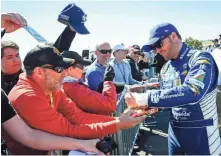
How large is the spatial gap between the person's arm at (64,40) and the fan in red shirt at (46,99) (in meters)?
1.07

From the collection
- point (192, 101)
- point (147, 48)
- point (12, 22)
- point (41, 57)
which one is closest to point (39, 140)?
point (41, 57)

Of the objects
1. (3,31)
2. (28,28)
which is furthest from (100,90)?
(3,31)

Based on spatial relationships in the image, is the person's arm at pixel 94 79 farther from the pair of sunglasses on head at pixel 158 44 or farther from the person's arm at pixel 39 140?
the person's arm at pixel 39 140

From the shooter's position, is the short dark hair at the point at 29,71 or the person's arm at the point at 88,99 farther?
the person's arm at the point at 88,99

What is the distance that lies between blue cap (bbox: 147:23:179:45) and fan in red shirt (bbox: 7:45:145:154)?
30.4 inches

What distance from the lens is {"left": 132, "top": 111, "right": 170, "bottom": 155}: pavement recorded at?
5.80m

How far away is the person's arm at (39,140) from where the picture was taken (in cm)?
201

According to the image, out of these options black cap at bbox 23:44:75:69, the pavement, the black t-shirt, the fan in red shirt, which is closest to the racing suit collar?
the fan in red shirt

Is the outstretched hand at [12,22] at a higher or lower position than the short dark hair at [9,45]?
higher

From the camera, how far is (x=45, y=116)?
6.81ft

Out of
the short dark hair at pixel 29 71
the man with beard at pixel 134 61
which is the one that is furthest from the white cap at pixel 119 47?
the short dark hair at pixel 29 71

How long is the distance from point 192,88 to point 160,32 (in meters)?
0.65

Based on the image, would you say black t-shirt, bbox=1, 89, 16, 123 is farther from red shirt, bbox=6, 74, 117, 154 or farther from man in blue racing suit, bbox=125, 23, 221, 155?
man in blue racing suit, bbox=125, 23, 221, 155

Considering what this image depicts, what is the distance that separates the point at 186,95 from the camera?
2.51m
